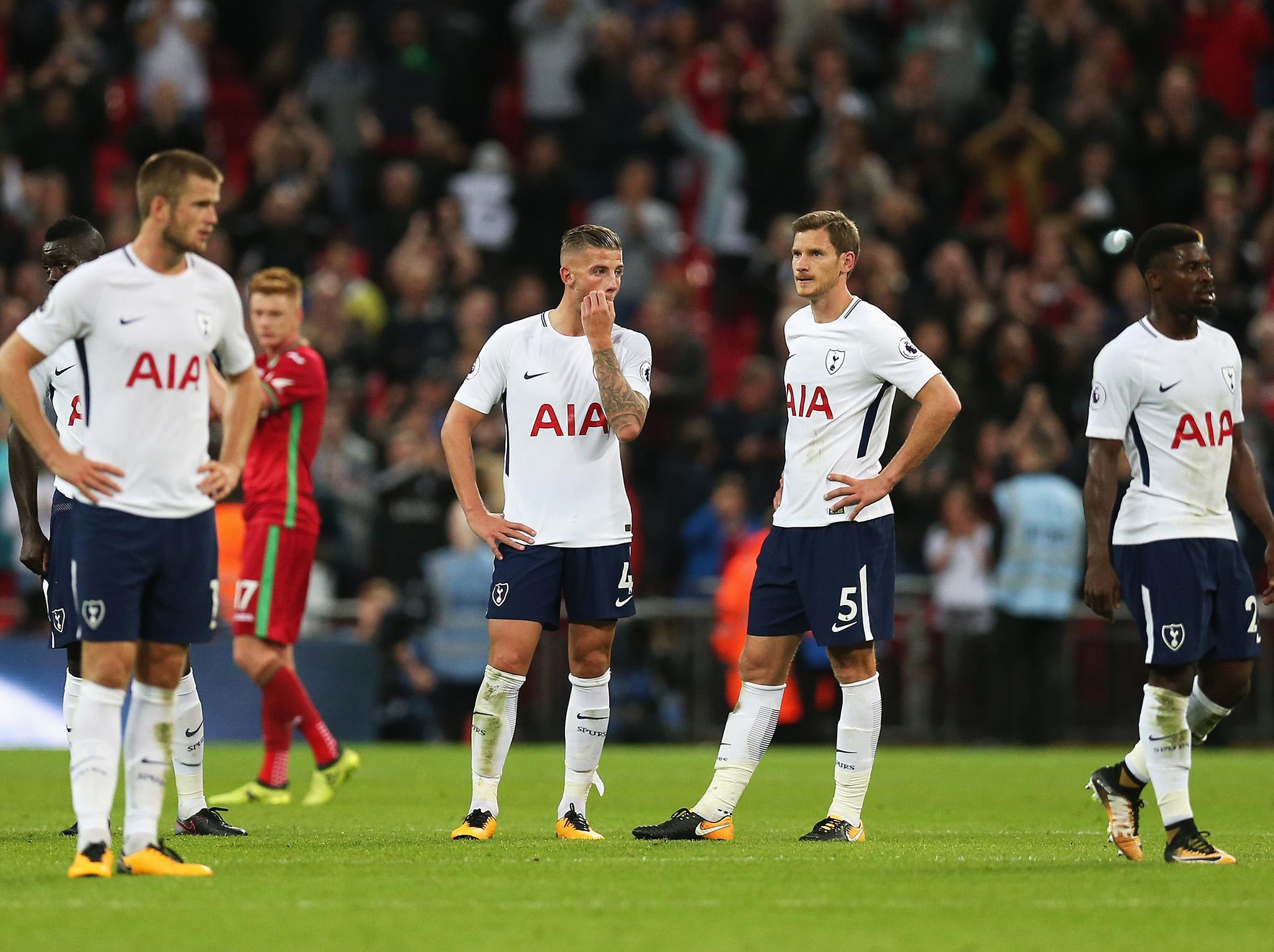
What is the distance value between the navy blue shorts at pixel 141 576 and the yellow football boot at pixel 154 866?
32.0 inches

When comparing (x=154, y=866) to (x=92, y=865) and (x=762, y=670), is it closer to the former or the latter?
(x=92, y=865)

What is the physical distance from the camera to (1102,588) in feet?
28.0

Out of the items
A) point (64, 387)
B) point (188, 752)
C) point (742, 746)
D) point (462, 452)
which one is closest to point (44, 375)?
point (64, 387)

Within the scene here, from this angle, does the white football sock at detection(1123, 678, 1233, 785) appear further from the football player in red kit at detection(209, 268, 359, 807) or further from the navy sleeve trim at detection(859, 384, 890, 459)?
the football player in red kit at detection(209, 268, 359, 807)

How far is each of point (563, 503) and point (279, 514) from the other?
2763 millimetres

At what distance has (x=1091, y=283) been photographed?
878 inches

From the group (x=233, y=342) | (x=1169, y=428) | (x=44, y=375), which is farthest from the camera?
(x=44, y=375)

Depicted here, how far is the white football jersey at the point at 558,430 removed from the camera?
9.59 meters

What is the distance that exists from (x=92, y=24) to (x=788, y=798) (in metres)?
14.5

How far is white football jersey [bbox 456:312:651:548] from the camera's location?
31.4 feet

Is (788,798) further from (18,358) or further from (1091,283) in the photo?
(1091,283)

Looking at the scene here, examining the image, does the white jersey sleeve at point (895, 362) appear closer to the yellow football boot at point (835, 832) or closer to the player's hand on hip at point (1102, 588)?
the player's hand on hip at point (1102, 588)

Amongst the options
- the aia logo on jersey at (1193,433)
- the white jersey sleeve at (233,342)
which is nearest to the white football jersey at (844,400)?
the aia logo on jersey at (1193,433)

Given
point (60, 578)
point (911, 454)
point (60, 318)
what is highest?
point (60, 318)
